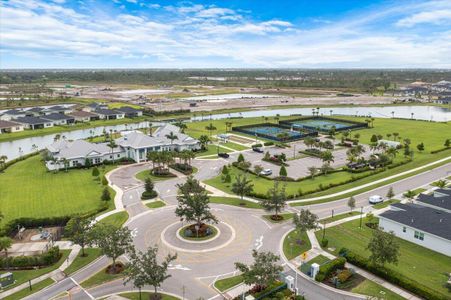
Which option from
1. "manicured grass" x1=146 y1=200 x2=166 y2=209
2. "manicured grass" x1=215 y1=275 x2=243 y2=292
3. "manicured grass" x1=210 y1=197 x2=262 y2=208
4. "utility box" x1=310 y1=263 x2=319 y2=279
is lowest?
"manicured grass" x1=215 y1=275 x2=243 y2=292

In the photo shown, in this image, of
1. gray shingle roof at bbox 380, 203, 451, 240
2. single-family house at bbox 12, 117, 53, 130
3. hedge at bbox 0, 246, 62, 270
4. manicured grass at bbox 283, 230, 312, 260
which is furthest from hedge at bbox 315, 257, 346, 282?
single-family house at bbox 12, 117, 53, 130

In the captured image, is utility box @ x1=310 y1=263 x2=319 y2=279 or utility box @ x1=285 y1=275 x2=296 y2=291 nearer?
utility box @ x1=285 y1=275 x2=296 y2=291

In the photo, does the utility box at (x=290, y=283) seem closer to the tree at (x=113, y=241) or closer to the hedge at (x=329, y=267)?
the hedge at (x=329, y=267)

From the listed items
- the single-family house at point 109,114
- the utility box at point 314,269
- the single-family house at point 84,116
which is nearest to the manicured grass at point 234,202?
the utility box at point 314,269

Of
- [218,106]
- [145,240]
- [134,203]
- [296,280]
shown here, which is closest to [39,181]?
[134,203]

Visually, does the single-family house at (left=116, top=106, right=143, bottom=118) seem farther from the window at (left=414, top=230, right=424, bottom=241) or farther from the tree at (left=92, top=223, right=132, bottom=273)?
the window at (left=414, top=230, right=424, bottom=241)

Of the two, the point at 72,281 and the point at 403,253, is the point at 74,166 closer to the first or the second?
the point at 72,281

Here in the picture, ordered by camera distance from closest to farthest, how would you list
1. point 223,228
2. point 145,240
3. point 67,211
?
point 145,240 → point 223,228 → point 67,211

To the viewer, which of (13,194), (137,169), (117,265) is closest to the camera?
(117,265)
